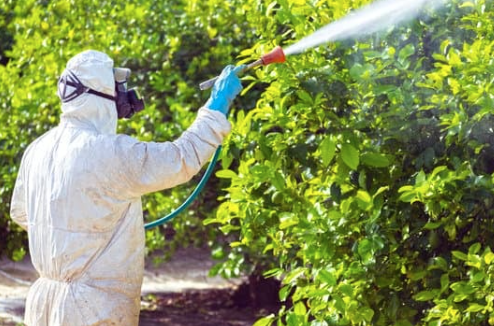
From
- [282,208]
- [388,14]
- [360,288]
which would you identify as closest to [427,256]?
[360,288]

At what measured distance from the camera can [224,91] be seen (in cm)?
439

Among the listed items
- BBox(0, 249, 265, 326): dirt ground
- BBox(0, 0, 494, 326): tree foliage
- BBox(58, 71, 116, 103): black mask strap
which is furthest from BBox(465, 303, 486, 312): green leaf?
BBox(0, 249, 265, 326): dirt ground

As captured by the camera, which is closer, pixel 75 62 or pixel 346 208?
pixel 75 62

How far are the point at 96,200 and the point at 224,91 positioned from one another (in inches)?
25.2

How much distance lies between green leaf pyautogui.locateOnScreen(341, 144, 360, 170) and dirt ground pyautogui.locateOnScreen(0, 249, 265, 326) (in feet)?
14.7

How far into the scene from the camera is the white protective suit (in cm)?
423

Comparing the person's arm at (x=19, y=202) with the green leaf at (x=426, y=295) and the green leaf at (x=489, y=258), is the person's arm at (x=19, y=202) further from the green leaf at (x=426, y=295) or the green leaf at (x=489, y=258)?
the green leaf at (x=489, y=258)

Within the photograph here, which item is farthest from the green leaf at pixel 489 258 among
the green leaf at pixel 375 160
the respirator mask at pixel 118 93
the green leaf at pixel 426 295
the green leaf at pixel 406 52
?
the respirator mask at pixel 118 93

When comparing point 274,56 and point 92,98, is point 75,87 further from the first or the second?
point 274,56

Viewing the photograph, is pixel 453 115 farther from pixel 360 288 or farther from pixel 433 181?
pixel 360 288

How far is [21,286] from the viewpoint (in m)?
10.9

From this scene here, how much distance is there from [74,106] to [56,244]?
53 cm

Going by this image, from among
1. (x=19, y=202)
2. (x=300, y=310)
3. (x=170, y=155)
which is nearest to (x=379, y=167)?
(x=300, y=310)

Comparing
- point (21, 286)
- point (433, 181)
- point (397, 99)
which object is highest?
point (397, 99)
